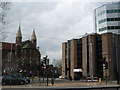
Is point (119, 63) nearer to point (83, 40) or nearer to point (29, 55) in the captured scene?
point (83, 40)

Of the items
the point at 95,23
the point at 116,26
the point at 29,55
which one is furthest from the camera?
the point at 29,55

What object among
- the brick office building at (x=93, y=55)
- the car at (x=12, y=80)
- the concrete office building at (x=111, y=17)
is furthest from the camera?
the concrete office building at (x=111, y=17)

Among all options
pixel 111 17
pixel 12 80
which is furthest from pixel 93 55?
pixel 12 80

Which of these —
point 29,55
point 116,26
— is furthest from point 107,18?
point 29,55

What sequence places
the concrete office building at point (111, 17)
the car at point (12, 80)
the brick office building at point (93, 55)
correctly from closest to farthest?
the car at point (12, 80) < the brick office building at point (93, 55) < the concrete office building at point (111, 17)

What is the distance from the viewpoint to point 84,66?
274 ft

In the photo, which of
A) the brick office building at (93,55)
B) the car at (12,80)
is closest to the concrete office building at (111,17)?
the brick office building at (93,55)

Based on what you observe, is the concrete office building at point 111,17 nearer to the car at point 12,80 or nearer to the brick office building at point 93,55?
the brick office building at point 93,55

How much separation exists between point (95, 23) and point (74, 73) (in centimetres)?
2439

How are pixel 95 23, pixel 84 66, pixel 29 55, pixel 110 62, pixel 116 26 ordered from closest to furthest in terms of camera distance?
pixel 110 62
pixel 84 66
pixel 116 26
pixel 95 23
pixel 29 55

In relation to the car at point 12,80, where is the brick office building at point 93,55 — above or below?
above

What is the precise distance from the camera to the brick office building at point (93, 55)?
78.3 m

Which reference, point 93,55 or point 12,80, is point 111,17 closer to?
point 93,55

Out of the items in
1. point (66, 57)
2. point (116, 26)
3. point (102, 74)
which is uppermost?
point (116, 26)
